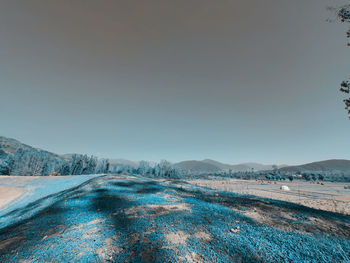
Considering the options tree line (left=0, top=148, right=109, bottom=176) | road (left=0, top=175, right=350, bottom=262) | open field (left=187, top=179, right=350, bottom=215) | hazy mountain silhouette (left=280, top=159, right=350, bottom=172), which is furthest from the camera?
hazy mountain silhouette (left=280, top=159, right=350, bottom=172)

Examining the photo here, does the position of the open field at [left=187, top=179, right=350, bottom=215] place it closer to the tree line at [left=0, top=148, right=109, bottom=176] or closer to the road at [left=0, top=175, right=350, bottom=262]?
the road at [left=0, top=175, right=350, bottom=262]

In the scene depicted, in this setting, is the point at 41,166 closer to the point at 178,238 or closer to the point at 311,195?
the point at 178,238

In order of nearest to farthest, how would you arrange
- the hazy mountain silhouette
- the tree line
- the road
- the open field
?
the road → the open field → the tree line → the hazy mountain silhouette

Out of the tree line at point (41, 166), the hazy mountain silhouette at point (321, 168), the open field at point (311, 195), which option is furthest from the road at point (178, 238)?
the hazy mountain silhouette at point (321, 168)

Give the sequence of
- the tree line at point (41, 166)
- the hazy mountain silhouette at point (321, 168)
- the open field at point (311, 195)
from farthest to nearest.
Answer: the hazy mountain silhouette at point (321, 168) → the tree line at point (41, 166) → the open field at point (311, 195)

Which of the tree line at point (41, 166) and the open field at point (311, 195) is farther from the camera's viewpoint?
the tree line at point (41, 166)

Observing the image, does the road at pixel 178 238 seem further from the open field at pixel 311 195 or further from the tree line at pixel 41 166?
the tree line at pixel 41 166

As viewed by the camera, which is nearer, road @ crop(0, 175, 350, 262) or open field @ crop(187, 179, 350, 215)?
road @ crop(0, 175, 350, 262)

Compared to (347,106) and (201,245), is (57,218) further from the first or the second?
(347,106)

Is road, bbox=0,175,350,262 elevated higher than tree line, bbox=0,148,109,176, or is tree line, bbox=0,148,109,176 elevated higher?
tree line, bbox=0,148,109,176

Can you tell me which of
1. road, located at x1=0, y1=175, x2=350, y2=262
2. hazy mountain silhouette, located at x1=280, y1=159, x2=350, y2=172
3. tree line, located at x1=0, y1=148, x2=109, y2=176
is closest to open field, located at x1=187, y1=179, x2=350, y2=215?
road, located at x1=0, y1=175, x2=350, y2=262

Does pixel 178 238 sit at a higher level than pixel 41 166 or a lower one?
lower

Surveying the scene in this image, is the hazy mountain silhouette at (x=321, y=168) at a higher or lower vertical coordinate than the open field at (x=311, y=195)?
higher

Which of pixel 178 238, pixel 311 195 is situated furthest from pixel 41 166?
pixel 311 195
